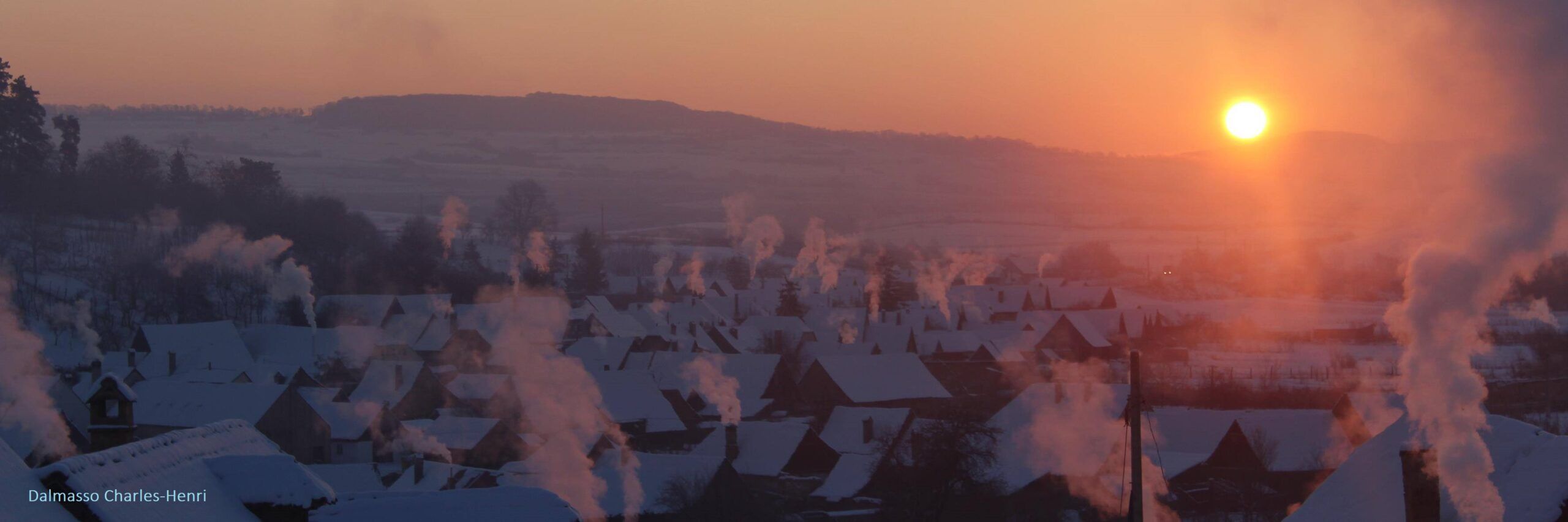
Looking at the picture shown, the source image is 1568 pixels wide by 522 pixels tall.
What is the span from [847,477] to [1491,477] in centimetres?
1998

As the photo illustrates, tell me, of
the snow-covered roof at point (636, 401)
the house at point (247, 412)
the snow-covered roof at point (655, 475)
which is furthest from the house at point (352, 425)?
the snow-covered roof at point (655, 475)

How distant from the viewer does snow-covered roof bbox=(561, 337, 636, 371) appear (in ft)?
171

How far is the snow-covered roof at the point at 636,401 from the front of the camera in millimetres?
40469

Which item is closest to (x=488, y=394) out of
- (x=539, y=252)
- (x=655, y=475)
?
(x=655, y=475)

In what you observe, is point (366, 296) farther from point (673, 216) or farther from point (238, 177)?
point (673, 216)

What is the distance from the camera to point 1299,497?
30953mm

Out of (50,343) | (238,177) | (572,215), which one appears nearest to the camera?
(50,343)

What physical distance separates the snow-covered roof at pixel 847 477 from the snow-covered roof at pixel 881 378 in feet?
39.5

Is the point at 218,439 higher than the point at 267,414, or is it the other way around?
the point at 218,439

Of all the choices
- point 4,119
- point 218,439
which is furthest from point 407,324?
point 218,439

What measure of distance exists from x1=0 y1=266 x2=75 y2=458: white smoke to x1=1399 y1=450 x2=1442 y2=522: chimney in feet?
68.2

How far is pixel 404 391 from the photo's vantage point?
42219 millimetres

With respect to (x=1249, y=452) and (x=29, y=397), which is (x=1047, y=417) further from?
(x=29, y=397)

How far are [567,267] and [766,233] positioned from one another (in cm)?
4201
